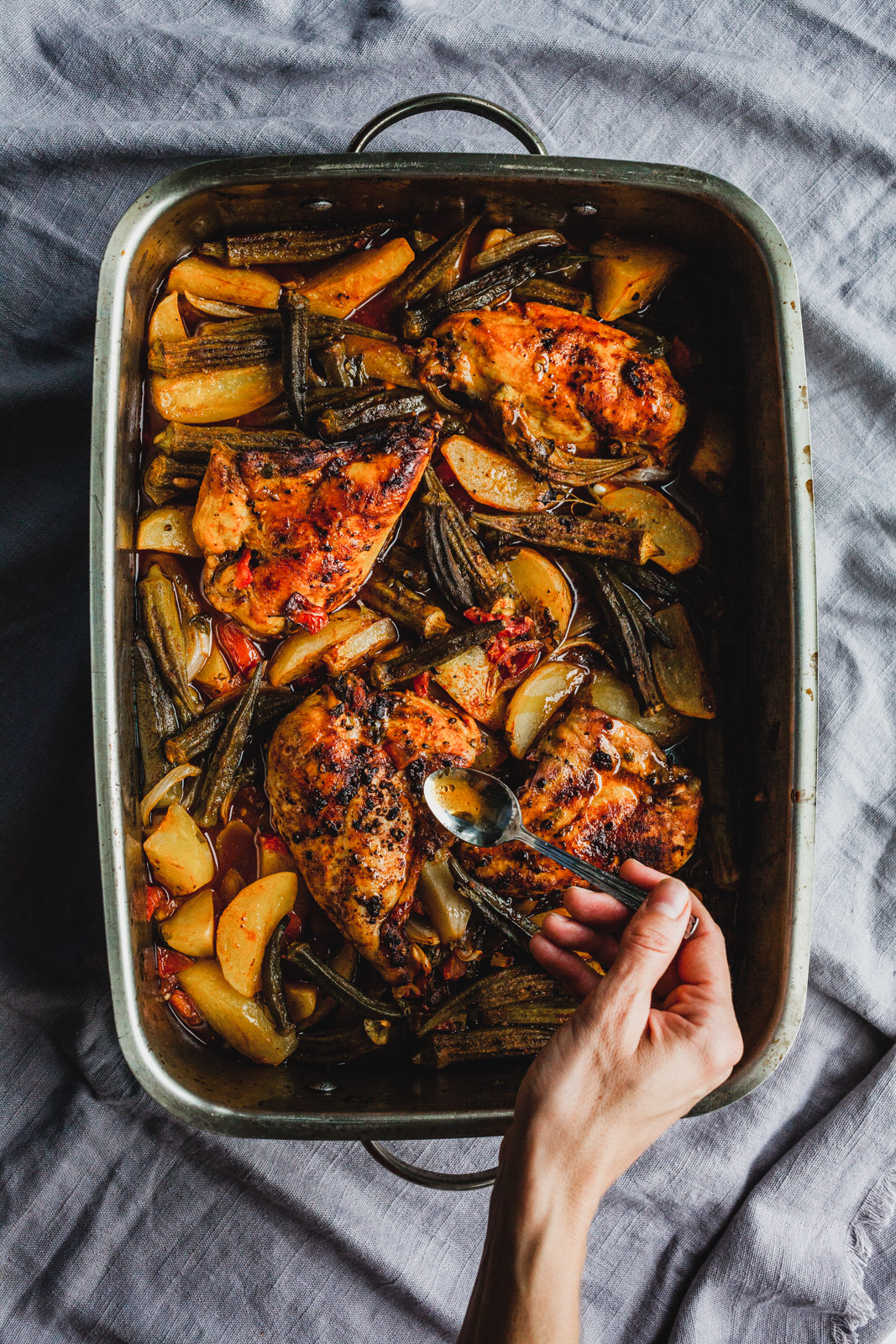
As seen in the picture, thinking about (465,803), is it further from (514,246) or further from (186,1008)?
(514,246)

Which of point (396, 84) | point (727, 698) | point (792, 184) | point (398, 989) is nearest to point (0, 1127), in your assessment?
point (398, 989)

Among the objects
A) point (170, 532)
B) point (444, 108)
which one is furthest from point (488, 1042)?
point (444, 108)

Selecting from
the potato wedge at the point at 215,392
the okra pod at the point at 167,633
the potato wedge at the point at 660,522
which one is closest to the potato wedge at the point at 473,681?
the potato wedge at the point at 660,522

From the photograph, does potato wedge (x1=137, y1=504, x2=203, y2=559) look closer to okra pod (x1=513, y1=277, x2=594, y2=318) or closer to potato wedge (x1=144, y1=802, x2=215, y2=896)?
potato wedge (x1=144, y1=802, x2=215, y2=896)

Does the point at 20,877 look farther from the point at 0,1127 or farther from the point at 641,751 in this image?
the point at 641,751

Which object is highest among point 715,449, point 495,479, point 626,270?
point 626,270
